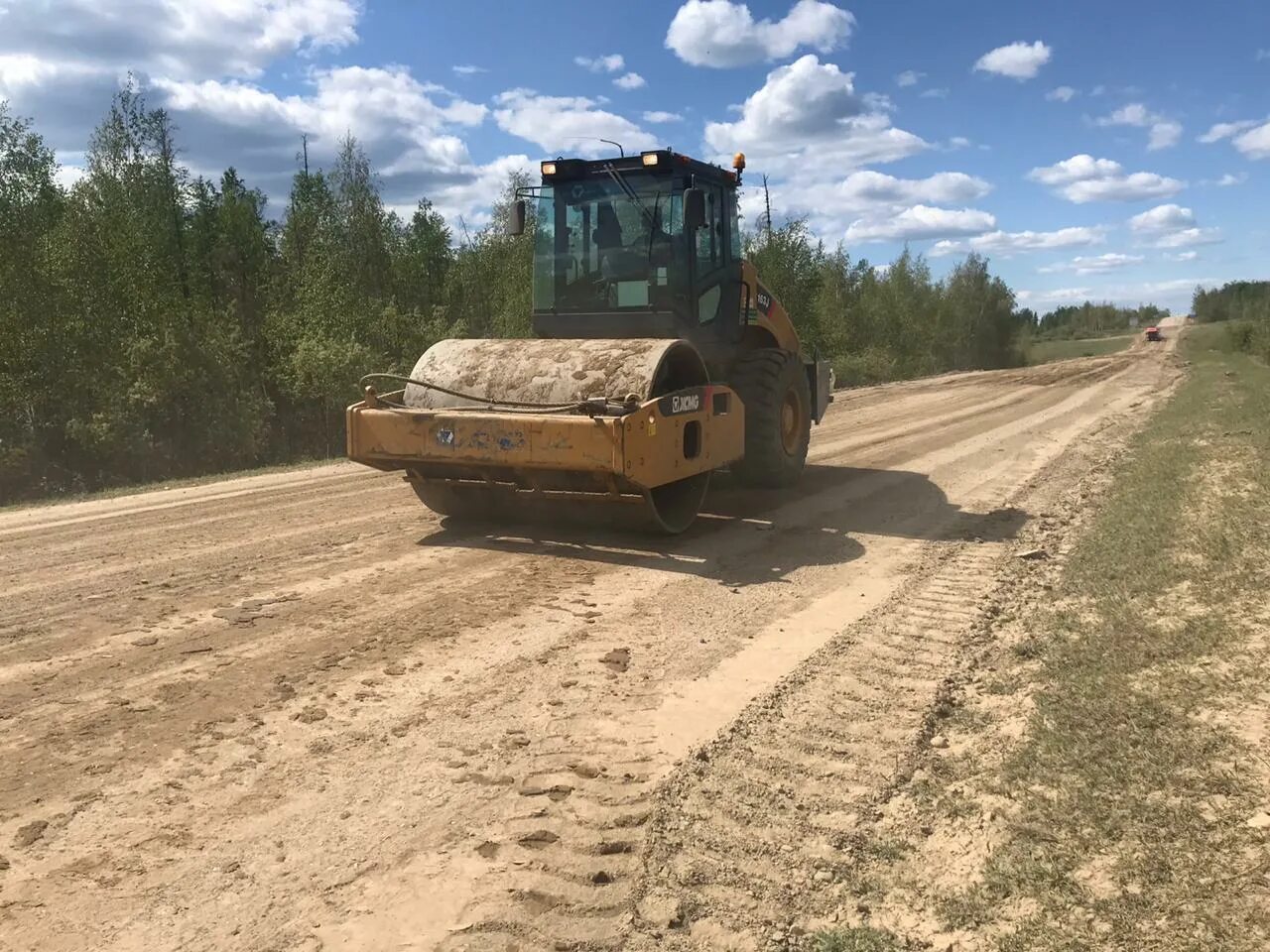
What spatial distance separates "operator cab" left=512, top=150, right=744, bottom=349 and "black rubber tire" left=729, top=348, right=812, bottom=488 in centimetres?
51

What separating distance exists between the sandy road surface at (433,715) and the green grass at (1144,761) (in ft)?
1.87

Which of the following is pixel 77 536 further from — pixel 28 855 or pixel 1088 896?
pixel 1088 896

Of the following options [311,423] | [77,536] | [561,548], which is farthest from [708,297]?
[311,423]

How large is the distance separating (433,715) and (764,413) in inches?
220

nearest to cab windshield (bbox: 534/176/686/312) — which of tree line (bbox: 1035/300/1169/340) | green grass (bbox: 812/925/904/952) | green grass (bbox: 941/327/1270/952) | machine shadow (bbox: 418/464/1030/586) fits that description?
machine shadow (bbox: 418/464/1030/586)

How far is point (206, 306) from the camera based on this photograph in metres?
25.3

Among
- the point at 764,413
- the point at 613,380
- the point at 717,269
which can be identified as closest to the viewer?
the point at 613,380

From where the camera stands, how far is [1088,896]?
264 centimetres

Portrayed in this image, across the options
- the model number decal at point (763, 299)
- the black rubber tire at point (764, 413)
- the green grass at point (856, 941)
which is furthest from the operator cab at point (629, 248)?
the green grass at point (856, 941)

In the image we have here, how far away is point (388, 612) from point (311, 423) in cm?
2295

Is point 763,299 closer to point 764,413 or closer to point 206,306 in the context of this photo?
point 764,413

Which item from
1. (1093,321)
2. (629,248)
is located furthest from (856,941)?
(1093,321)

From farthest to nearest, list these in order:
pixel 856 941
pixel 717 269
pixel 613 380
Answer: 1. pixel 717 269
2. pixel 613 380
3. pixel 856 941

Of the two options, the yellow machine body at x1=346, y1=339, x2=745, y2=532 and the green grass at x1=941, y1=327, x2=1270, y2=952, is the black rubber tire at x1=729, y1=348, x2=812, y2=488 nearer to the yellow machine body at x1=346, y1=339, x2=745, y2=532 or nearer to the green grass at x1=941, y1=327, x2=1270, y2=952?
the yellow machine body at x1=346, y1=339, x2=745, y2=532
